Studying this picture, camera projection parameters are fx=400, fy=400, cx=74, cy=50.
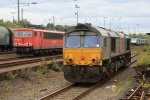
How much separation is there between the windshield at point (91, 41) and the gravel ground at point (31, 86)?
228 centimetres

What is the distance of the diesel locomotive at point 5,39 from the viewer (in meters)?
42.3

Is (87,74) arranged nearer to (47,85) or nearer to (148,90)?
(47,85)

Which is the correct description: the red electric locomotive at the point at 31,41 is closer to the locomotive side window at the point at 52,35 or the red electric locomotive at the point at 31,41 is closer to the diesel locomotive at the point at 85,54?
the locomotive side window at the point at 52,35

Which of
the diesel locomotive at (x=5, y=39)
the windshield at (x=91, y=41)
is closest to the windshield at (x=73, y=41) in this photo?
the windshield at (x=91, y=41)

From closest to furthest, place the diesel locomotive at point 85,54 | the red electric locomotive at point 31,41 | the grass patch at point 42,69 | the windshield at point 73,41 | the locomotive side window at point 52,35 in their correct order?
the diesel locomotive at point 85,54
the windshield at point 73,41
the grass patch at point 42,69
the red electric locomotive at point 31,41
the locomotive side window at point 52,35

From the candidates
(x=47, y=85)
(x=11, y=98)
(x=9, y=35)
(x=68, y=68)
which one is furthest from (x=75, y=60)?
(x=9, y=35)

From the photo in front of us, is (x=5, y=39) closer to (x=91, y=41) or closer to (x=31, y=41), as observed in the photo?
(x=31, y=41)

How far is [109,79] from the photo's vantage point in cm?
2128

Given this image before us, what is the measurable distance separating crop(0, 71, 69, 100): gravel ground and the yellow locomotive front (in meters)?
0.98

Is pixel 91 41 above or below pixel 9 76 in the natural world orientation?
above

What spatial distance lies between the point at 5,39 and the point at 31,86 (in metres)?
25.7

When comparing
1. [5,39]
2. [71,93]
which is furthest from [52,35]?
[71,93]

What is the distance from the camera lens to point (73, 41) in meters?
18.9

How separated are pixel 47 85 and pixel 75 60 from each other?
1.77 metres
